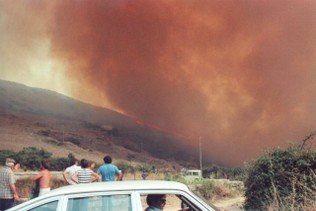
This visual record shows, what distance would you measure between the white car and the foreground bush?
711cm

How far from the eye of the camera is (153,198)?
6.63m

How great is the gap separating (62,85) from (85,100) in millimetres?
4133

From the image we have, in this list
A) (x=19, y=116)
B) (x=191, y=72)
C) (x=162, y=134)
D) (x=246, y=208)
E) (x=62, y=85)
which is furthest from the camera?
(x=19, y=116)

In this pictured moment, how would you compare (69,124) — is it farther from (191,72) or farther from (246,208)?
(246,208)

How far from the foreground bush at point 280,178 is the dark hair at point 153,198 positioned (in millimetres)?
7138

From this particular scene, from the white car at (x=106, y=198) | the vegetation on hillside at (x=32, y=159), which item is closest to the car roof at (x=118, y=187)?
the white car at (x=106, y=198)

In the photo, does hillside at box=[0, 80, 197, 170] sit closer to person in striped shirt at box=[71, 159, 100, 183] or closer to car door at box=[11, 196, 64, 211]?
person in striped shirt at box=[71, 159, 100, 183]

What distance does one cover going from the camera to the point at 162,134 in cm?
5925

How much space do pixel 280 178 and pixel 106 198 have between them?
29.1 ft

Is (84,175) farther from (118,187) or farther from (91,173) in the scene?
(118,187)

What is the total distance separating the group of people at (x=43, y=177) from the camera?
457 inches

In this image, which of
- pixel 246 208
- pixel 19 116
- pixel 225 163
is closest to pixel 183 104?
pixel 225 163

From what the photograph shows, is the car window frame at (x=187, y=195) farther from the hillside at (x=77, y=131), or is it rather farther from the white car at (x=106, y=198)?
the hillside at (x=77, y=131)

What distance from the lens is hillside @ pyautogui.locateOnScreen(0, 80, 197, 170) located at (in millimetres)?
58719
